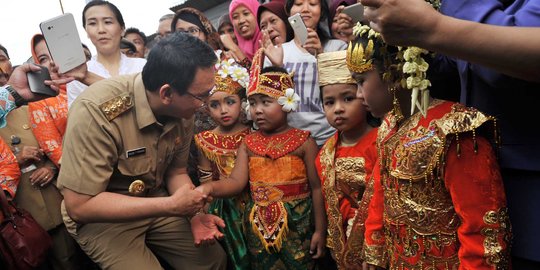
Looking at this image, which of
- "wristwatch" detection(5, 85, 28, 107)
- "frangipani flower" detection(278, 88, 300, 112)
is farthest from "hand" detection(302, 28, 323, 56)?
"wristwatch" detection(5, 85, 28, 107)

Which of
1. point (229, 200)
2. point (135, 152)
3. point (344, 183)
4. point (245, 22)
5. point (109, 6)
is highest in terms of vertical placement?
point (109, 6)

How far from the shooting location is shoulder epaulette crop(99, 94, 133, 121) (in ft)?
8.06

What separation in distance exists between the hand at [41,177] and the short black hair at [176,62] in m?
1.59

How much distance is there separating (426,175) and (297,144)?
4.57 feet

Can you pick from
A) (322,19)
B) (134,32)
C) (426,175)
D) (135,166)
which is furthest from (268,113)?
(134,32)

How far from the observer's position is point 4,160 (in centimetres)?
325

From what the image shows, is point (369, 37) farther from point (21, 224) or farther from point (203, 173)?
point (21, 224)

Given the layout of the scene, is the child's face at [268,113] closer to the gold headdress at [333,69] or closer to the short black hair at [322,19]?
the gold headdress at [333,69]

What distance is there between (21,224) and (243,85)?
6.45ft

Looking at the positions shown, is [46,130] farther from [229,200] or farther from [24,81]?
[229,200]

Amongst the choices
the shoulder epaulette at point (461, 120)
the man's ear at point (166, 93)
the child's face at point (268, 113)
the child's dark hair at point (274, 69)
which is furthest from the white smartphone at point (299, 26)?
the shoulder epaulette at point (461, 120)

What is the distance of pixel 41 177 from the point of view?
3465 millimetres

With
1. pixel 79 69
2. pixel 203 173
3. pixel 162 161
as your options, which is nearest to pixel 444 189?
pixel 162 161

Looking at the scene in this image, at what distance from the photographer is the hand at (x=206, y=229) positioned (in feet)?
8.18
